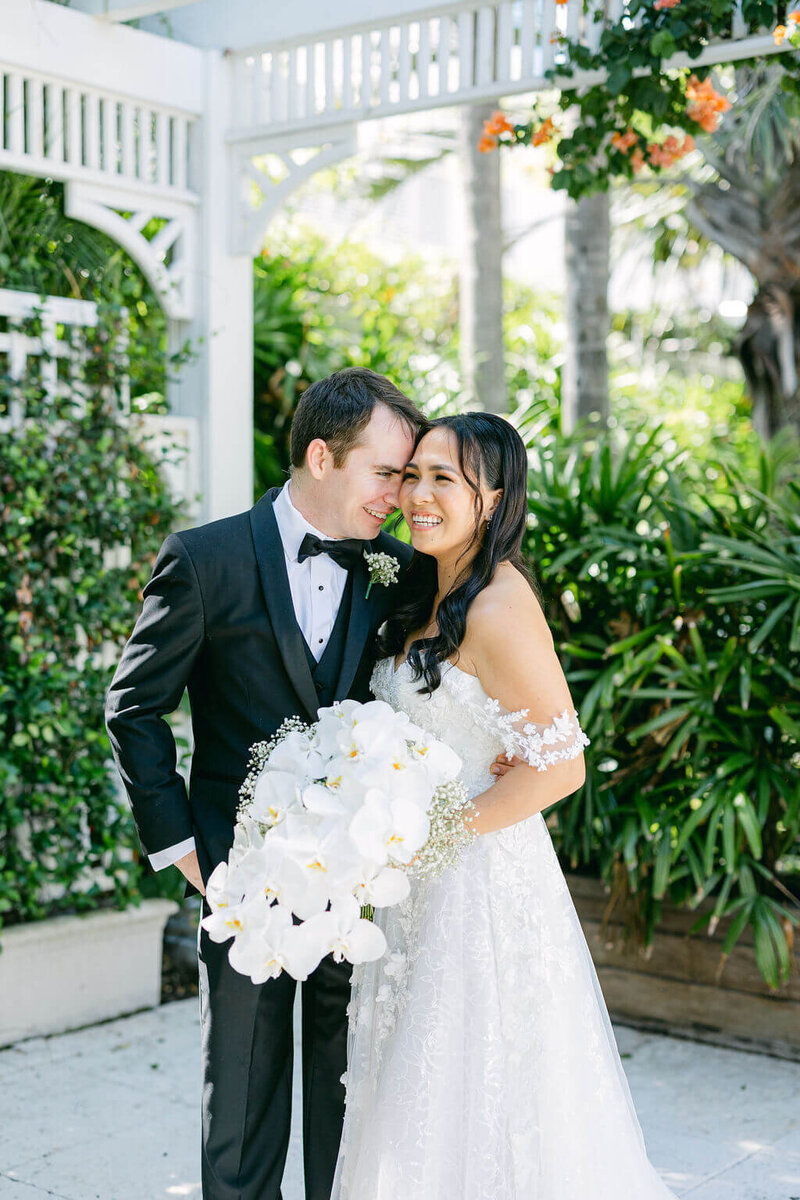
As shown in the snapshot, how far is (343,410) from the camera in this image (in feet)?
8.66

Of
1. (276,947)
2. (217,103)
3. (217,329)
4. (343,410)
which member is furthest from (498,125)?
(276,947)

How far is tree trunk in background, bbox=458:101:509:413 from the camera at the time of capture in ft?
24.5

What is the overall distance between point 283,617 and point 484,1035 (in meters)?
0.91

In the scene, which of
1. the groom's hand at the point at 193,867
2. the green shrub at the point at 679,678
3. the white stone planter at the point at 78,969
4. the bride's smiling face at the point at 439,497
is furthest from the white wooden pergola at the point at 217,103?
the groom's hand at the point at 193,867

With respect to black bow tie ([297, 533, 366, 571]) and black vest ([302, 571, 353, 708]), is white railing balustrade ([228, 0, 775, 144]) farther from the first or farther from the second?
black vest ([302, 571, 353, 708])

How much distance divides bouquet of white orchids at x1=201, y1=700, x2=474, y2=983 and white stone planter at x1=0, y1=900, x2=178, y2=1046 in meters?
2.25

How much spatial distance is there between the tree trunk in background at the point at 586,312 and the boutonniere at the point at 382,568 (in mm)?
3840

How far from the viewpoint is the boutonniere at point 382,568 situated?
2.68 m

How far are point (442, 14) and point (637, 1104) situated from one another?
3521 millimetres

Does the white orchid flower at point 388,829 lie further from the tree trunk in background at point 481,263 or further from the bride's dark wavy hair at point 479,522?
the tree trunk in background at point 481,263

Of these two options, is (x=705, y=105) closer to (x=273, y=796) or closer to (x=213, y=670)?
(x=213, y=670)

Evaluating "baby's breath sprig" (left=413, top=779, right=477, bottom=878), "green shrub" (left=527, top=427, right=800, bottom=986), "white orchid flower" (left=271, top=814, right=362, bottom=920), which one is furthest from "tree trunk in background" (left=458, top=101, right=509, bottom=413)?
"white orchid flower" (left=271, top=814, right=362, bottom=920)

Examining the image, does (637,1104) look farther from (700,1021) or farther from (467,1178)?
(467,1178)

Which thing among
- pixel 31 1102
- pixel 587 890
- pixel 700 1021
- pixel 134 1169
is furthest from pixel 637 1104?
pixel 31 1102
